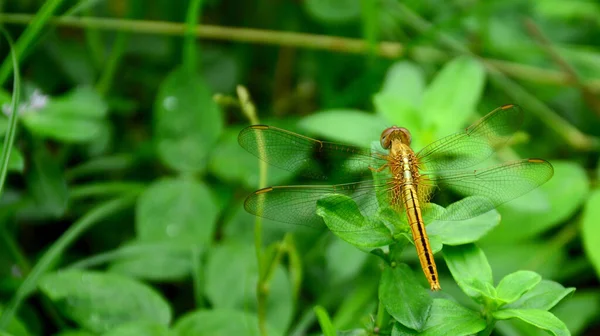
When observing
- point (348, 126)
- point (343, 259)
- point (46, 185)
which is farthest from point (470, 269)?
point (46, 185)

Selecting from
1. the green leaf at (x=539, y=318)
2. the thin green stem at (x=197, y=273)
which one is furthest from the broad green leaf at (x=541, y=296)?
the thin green stem at (x=197, y=273)

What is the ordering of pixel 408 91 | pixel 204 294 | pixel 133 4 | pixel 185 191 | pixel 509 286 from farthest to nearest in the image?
1. pixel 133 4
2. pixel 408 91
3. pixel 185 191
4. pixel 204 294
5. pixel 509 286

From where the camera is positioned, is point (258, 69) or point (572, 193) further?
point (258, 69)

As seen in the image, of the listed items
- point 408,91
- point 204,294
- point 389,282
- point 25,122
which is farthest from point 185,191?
point 389,282

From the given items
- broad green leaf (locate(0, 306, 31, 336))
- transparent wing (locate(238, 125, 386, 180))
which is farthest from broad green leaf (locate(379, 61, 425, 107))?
broad green leaf (locate(0, 306, 31, 336))

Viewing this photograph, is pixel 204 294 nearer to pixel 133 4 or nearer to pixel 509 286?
pixel 509 286

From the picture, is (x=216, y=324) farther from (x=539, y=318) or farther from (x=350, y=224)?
(x=539, y=318)

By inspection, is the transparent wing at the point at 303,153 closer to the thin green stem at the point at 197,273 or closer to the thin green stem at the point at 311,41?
the thin green stem at the point at 197,273
